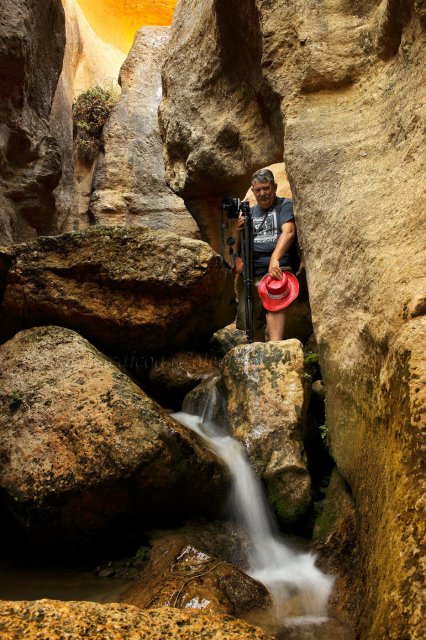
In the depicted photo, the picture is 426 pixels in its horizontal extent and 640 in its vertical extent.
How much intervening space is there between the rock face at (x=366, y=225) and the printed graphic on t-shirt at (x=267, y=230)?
117 centimetres

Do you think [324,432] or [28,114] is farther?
[28,114]

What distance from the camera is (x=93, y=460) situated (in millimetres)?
3629

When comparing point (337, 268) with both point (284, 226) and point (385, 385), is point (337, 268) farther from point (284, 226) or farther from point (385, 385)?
point (284, 226)

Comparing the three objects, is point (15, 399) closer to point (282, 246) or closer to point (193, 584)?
point (193, 584)

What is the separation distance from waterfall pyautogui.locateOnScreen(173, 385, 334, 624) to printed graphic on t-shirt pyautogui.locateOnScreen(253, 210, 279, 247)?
218cm

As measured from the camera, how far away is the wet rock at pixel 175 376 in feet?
19.2

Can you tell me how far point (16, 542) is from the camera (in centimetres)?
396

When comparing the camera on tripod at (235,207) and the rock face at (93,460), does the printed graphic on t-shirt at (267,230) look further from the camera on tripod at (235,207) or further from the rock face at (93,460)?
the rock face at (93,460)

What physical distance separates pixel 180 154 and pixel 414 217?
650 centimetres

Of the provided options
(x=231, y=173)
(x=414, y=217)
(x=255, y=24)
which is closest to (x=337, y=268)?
(x=414, y=217)

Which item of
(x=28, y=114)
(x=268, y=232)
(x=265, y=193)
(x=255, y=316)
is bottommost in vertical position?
(x=255, y=316)

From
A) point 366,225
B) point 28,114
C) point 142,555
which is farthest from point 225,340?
point 28,114

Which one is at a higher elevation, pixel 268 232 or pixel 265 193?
pixel 265 193

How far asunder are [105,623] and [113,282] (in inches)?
154
